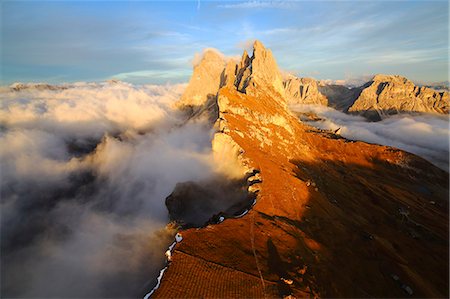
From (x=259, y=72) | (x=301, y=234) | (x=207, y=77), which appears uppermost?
(x=207, y=77)

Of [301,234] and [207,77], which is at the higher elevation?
[207,77]

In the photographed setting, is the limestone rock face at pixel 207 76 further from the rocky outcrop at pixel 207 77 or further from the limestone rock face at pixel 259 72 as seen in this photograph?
the limestone rock face at pixel 259 72

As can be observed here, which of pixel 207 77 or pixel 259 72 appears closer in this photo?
pixel 259 72

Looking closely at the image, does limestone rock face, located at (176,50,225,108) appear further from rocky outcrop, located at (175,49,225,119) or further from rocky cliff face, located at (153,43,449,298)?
rocky cliff face, located at (153,43,449,298)

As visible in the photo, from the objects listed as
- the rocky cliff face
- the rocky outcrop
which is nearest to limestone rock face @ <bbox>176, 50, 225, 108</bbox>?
the rocky outcrop

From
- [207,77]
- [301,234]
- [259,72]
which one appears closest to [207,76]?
[207,77]

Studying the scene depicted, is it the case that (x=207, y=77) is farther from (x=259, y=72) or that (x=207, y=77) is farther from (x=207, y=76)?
(x=259, y=72)
